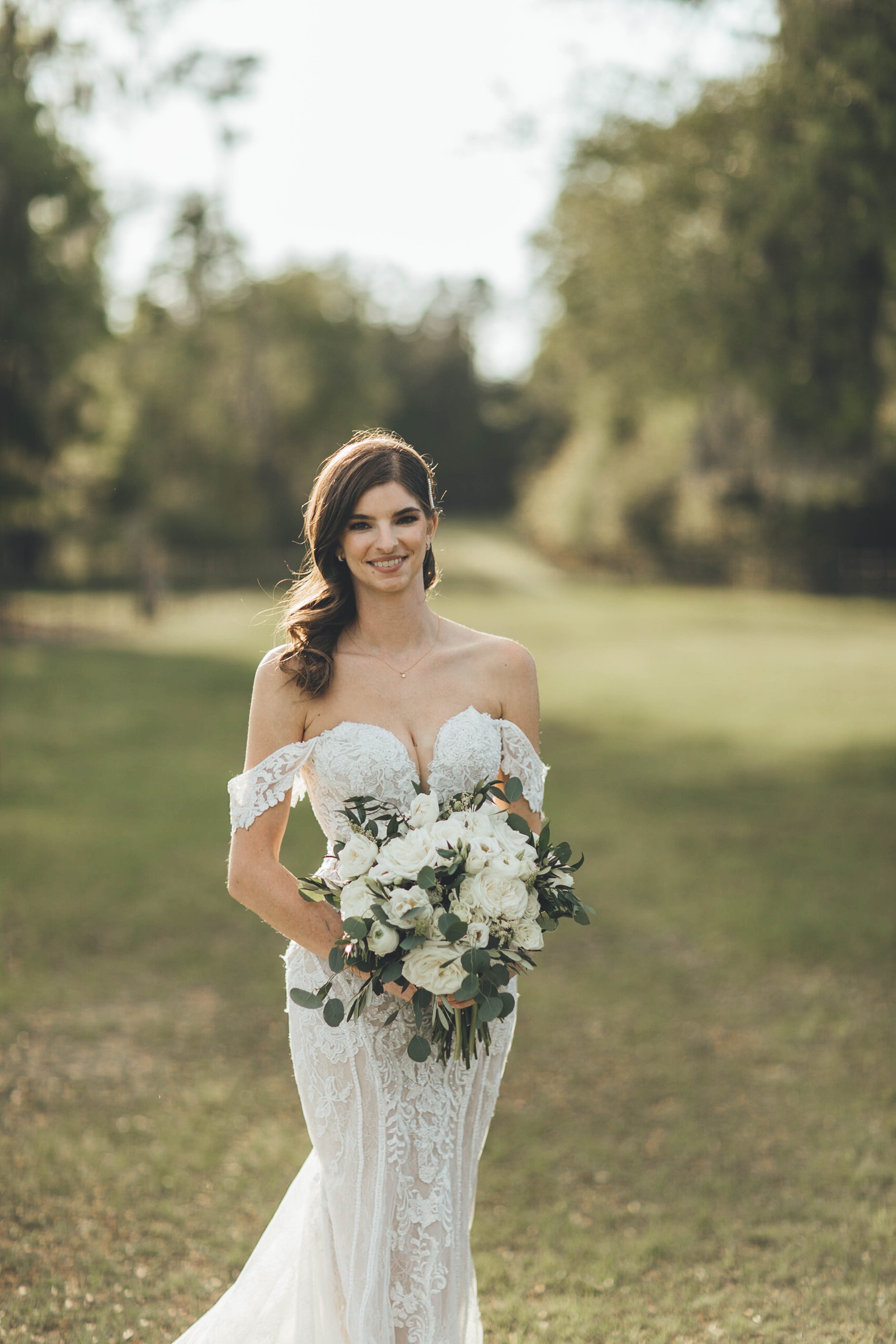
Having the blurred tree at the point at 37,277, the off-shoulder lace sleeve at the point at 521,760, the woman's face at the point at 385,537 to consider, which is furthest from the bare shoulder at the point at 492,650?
the blurred tree at the point at 37,277

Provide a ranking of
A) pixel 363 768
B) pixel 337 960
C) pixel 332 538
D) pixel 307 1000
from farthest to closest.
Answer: pixel 332 538, pixel 363 768, pixel 307 1000, pixel 337 960

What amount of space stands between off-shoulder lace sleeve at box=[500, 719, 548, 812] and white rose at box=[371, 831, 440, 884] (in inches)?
23.7

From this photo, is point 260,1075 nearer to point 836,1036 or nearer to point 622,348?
point 836,1036

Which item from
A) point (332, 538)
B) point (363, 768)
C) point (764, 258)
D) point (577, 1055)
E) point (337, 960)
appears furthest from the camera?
point (764, 258)

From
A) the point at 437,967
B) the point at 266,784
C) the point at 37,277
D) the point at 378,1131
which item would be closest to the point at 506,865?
the point at 437,967

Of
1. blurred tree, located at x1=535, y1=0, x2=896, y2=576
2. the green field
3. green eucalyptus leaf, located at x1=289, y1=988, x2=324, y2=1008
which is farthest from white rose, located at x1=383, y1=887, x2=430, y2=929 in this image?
blurred tree, located at x1=535, y1=0, x2=896, y2=576

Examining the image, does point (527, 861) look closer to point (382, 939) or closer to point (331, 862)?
point (382, 939)

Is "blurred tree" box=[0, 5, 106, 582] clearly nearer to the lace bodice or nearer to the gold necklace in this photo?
the gold necklace

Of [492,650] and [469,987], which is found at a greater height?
[492,650]

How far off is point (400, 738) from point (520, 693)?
42 cm

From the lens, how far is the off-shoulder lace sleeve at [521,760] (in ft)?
11.4

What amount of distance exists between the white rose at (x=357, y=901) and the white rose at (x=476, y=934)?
24 cm

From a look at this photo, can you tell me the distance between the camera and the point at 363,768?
3238mm

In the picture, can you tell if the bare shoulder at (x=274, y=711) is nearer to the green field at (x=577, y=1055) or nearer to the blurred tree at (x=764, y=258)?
the green field at (x=577, y=1055)
